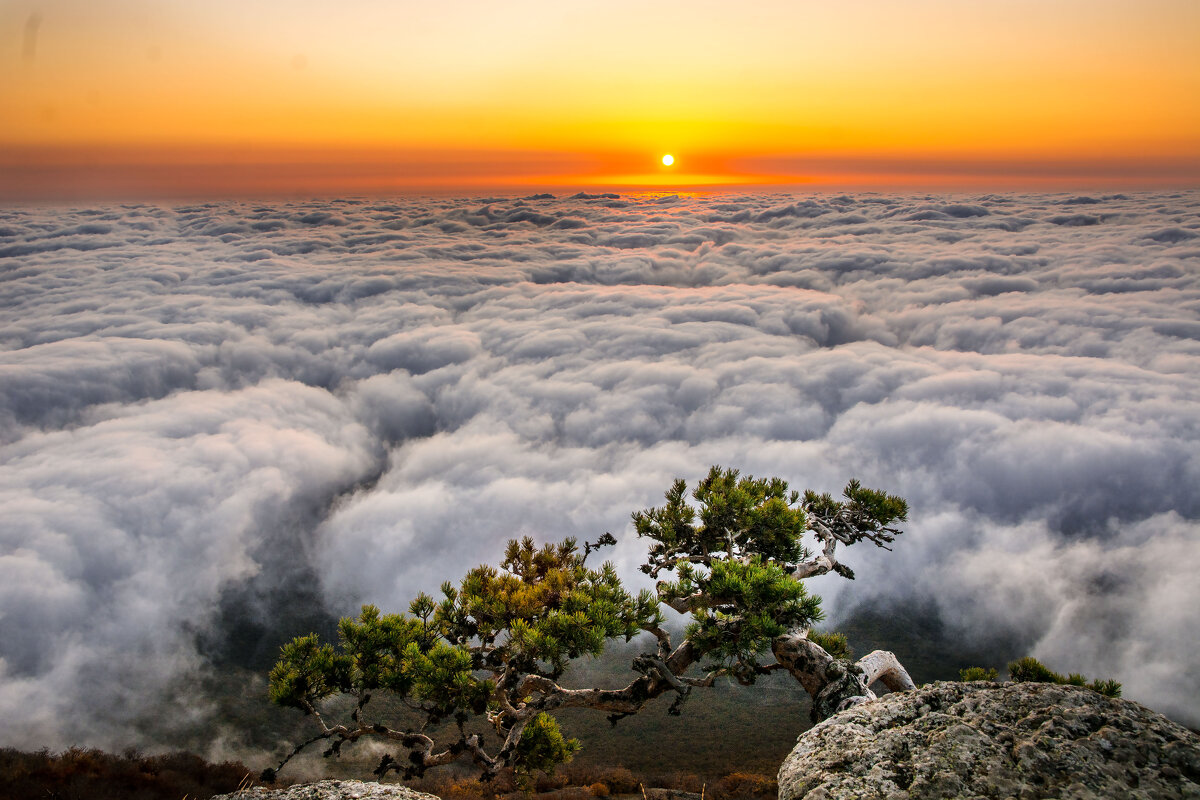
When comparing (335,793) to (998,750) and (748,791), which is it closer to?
(998,750)

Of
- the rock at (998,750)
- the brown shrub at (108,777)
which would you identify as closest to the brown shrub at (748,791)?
the rock at (998,750)

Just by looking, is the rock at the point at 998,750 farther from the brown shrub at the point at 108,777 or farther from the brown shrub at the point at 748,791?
the brown shrub at the point at 108,777

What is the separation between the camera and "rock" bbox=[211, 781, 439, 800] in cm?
645

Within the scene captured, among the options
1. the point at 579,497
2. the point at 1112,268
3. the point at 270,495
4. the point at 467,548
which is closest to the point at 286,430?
the point at 270,495

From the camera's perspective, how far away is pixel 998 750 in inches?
168

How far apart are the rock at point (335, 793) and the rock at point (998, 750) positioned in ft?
14.1

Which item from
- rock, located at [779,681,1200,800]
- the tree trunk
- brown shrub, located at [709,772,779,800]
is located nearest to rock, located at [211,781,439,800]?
rock, located at [779,681,1200,800]

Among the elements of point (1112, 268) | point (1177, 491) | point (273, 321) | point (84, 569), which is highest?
point (1112, 268)

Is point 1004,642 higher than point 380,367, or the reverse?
point 380,367

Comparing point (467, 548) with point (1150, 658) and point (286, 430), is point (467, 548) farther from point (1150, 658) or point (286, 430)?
point (1150, 658)

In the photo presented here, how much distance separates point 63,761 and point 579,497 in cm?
6783

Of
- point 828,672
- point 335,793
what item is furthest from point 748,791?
point 335,793

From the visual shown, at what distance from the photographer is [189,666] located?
6975 centimetres

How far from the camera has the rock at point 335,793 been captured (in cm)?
645
